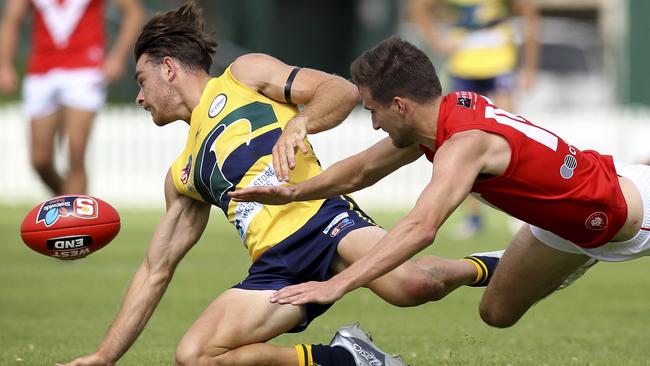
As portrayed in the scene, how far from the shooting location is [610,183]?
19.5ft

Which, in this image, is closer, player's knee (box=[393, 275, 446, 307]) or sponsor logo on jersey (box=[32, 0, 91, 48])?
player's knee (box=[393, 275, 446, 307])

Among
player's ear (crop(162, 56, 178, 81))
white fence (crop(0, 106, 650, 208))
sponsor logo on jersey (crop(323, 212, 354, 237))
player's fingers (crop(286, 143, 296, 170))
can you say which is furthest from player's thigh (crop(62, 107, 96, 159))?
white fence (crop(0, 106, 650, 208))

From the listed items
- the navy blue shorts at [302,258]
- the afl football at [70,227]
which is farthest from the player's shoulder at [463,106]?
the afl football at [70,227]

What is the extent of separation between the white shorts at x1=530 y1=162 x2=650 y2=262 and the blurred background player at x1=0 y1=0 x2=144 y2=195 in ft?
20.3

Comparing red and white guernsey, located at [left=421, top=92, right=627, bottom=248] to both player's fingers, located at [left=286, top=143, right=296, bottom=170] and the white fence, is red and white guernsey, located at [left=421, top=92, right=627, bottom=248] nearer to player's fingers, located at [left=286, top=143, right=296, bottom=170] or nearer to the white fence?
player's fingers, located at [left=286, top=143, right=296, bottom=170]

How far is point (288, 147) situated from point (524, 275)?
158 cm

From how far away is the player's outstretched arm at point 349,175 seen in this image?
5895mm

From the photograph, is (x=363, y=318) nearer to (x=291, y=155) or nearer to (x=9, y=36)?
(x=291, y=155)

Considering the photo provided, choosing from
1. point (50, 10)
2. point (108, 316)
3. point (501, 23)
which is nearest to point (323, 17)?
point (501, 23)

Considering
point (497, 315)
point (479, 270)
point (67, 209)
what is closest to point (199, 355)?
point (67, 209)

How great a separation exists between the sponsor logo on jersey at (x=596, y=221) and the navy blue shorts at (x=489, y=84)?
841 centimetres

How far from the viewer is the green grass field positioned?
7.03m

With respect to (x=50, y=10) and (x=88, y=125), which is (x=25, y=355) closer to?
(x=88, y=125)

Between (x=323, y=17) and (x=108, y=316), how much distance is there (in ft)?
76.5
